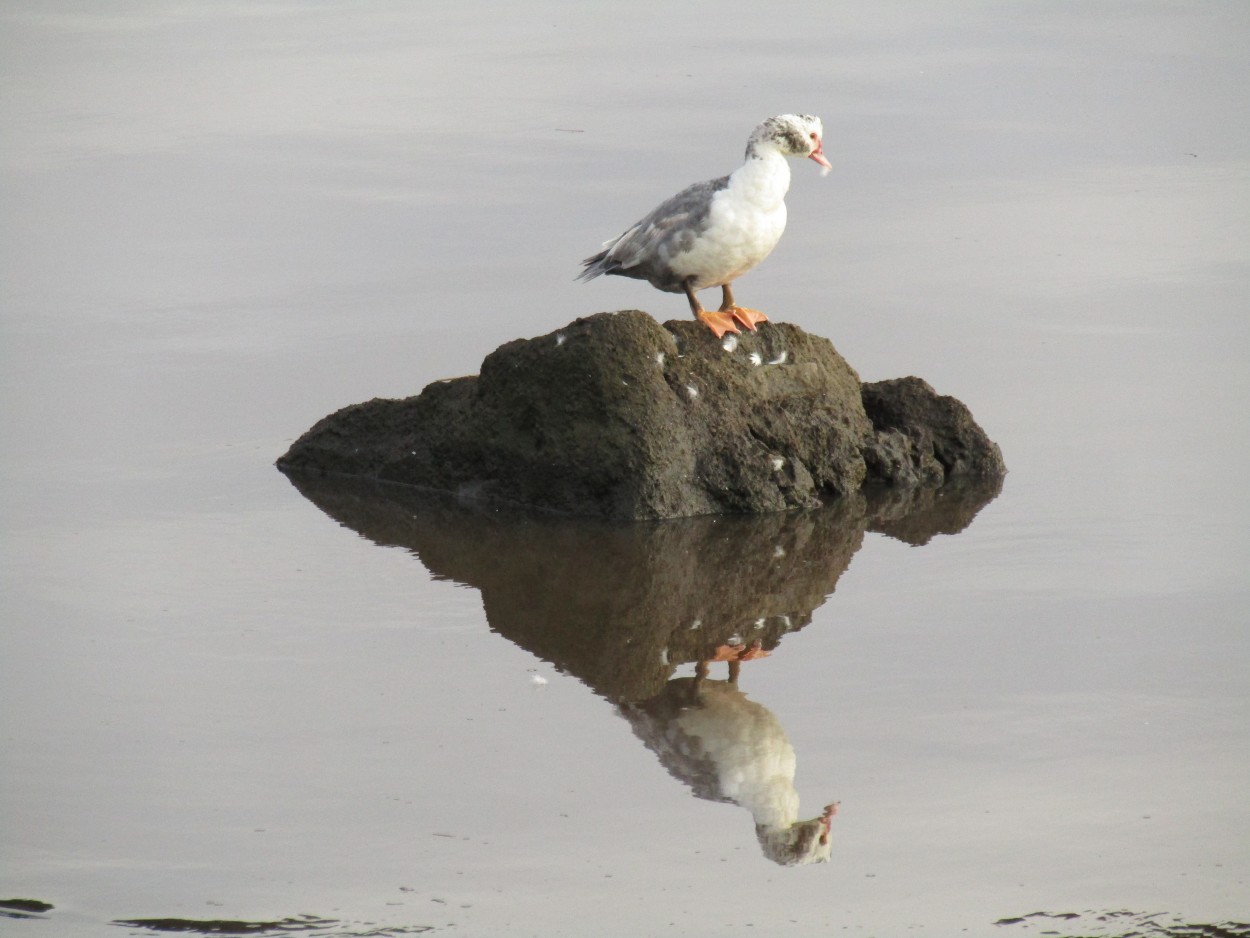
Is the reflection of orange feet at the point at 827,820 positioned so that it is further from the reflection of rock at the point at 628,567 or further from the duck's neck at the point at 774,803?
the reflection of rock at the point at 628,567

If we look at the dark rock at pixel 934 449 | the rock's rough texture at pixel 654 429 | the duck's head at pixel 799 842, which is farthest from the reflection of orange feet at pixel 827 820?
the dark rock at pixel 934 449

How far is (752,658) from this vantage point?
6379 millimetres

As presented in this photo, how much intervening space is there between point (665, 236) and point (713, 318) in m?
0.44

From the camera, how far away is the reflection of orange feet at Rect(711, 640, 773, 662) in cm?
639

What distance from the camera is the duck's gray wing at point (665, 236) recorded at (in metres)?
7.75

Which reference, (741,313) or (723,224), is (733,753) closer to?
(723,224)

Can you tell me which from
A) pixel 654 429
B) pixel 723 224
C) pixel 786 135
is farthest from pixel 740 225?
pixel 654 429

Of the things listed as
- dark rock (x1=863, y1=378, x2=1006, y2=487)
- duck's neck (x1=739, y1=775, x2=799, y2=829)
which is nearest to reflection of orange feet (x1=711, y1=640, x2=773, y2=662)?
duck's neck (x1=739, y1=775, x2=799, y2=829)

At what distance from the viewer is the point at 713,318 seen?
8.06 metres

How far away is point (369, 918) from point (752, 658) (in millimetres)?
1935

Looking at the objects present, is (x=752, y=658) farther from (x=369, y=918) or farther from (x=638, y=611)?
(x=369, y=918)

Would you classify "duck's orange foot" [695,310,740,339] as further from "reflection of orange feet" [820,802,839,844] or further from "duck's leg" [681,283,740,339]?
"reflection of orange feet" [820,802,839,844]

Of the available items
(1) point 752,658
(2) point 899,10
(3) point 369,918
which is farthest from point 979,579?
(2) point 899,10

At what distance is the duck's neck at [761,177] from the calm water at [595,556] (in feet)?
4.05
